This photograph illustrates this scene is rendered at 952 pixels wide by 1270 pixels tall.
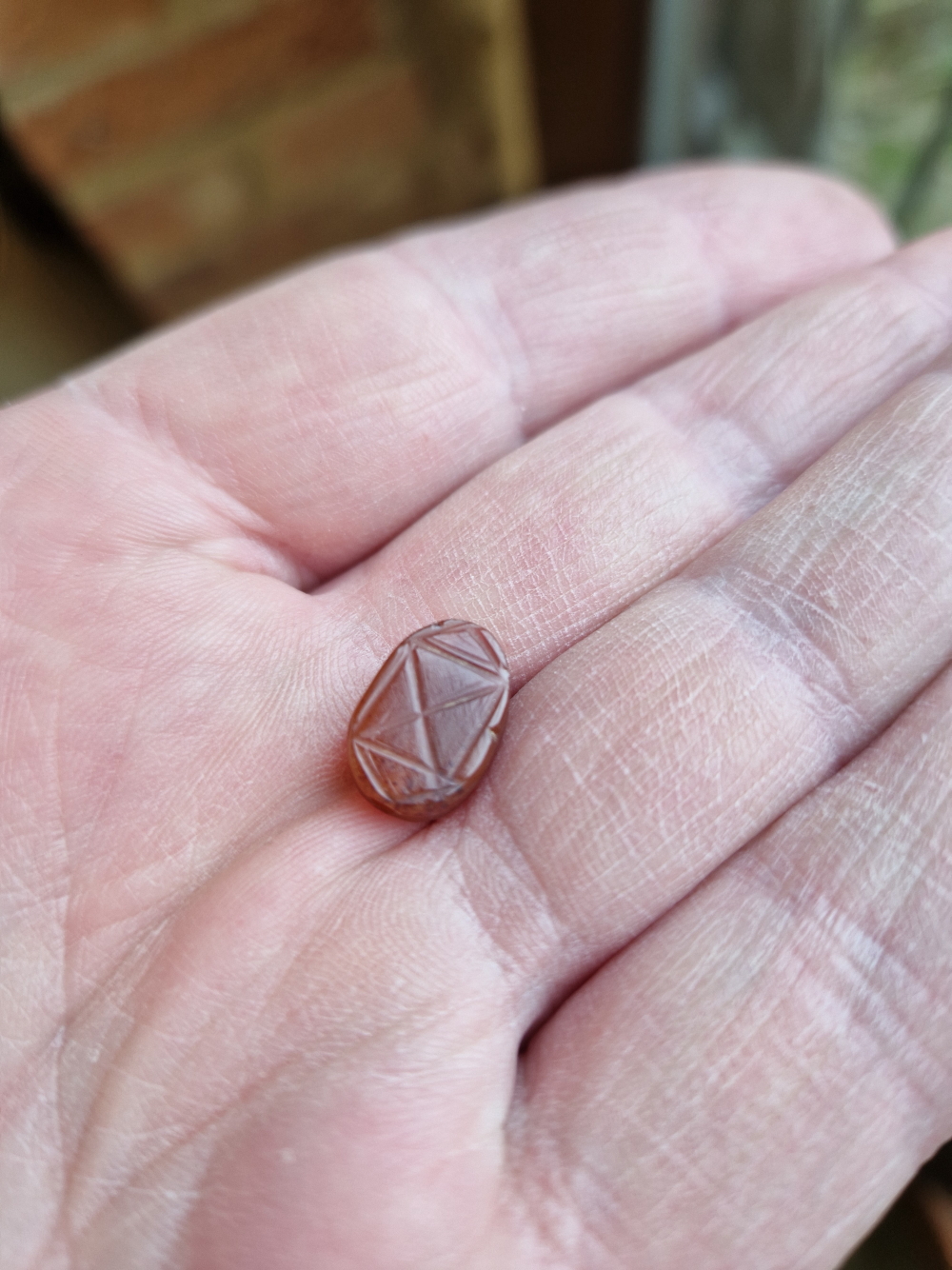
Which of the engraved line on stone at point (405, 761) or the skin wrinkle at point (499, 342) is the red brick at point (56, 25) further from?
the engraved line on stone at point (405, 761)

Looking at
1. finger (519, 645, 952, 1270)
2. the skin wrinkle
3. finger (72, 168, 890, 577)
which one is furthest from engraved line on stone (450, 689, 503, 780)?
the skin wrinkle

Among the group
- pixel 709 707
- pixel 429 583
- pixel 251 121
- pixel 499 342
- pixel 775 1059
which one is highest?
pixel 251 121

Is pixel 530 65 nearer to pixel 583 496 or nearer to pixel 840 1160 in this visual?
pixel 583 496

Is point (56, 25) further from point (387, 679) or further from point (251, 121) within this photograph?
point (387, 679)

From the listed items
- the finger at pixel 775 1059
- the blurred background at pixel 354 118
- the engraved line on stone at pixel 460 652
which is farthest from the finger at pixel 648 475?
the blurred background at pixel 354 118

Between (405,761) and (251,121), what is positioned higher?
(251,121)

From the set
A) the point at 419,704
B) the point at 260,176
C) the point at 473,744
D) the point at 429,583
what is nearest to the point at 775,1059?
the point at 473,744
